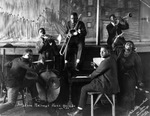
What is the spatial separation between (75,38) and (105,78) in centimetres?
62

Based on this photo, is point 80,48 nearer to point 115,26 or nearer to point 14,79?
point 115,26

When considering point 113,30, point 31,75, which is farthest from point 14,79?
point 113,30

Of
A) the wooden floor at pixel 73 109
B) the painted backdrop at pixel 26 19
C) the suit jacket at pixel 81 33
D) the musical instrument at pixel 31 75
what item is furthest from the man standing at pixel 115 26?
the musical instrument at pixel 31 75

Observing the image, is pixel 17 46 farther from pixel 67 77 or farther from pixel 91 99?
pixel 91 99

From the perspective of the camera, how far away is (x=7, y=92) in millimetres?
2225

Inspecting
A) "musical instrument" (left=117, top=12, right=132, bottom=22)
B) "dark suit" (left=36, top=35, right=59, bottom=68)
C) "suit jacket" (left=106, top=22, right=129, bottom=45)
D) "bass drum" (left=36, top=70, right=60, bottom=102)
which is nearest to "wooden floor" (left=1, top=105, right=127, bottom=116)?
"bass drum" (left=36, top=70, right=60, bottom=102)

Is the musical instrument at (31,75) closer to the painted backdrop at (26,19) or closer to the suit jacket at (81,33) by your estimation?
the painted backdrop at (26,19)

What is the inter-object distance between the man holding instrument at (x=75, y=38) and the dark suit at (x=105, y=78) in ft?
1.29

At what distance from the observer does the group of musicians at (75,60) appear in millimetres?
2041

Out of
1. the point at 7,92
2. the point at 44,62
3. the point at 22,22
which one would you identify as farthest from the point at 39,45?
the point at 7,92

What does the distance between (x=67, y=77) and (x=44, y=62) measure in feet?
0.94

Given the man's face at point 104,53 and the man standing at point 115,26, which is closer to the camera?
the man's face at point 104,53

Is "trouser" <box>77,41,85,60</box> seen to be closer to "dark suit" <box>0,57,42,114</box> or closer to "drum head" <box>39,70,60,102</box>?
"drum head" <box>39,70,60,102</box>

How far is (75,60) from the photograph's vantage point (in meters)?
2.42
